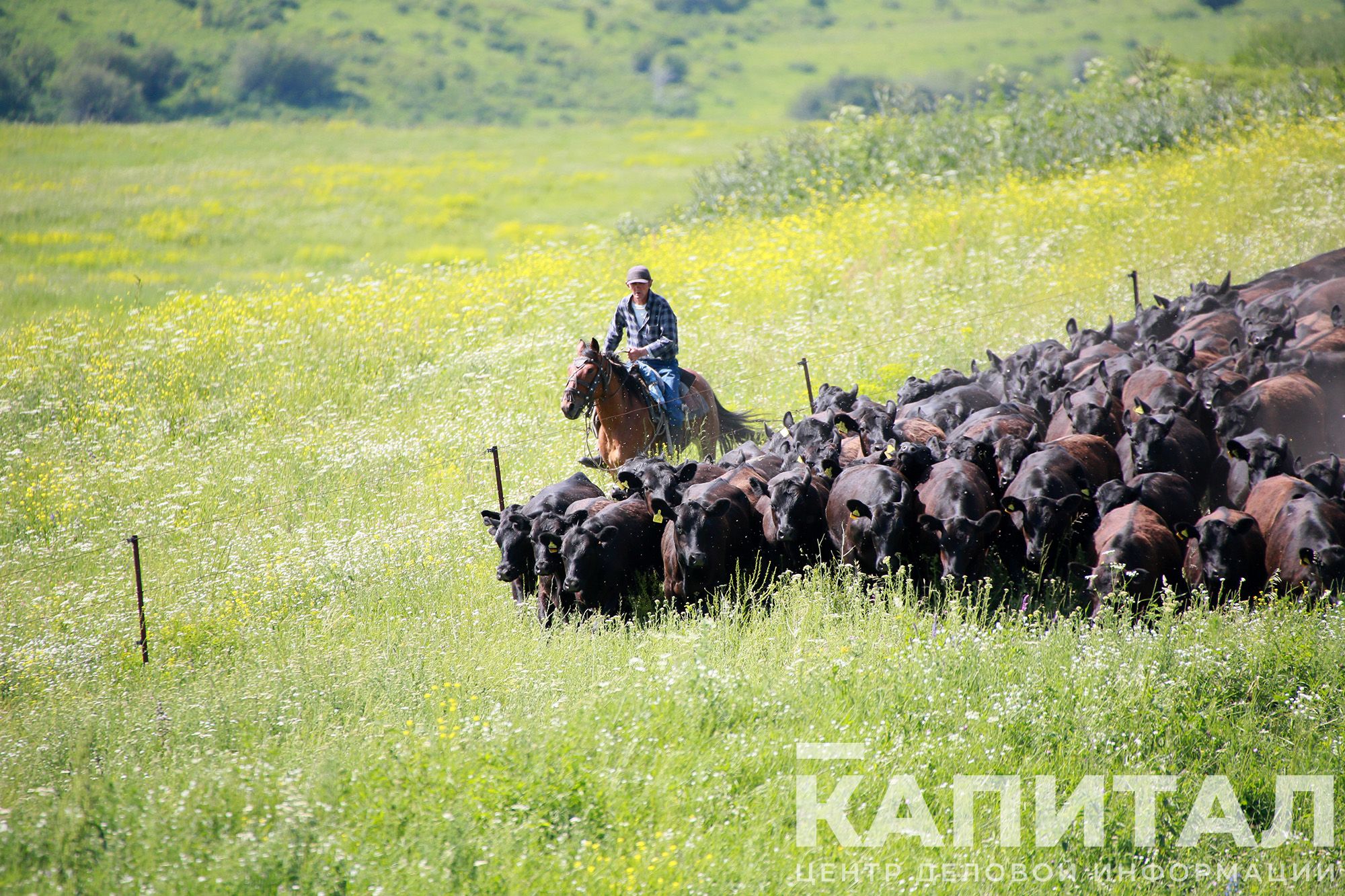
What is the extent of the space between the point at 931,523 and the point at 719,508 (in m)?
1.78

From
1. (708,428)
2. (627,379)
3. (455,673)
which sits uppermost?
(627,379)

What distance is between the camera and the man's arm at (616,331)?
13141 millimetres

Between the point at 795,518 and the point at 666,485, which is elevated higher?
the point at 666,485

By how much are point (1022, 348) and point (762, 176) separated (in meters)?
15.9

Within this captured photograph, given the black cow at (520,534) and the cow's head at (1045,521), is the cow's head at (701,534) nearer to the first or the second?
the black cow at (520,534)

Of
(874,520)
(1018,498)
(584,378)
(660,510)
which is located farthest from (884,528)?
(584,378)

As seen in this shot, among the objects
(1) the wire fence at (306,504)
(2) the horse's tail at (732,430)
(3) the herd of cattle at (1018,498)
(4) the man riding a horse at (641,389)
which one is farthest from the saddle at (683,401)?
(3) the herd of cattle at (1018,498)

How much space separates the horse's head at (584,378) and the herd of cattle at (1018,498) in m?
0.86

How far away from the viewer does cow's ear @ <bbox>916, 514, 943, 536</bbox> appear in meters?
9.20

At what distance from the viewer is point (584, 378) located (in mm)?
11688

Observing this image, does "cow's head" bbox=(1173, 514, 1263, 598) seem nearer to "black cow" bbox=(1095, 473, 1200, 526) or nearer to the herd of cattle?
the herd of cattle

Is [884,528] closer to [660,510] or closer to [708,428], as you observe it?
[660,510]

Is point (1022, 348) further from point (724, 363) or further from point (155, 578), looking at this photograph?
point (155, 578)

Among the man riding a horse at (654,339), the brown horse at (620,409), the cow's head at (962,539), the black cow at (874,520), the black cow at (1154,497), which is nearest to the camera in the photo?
the cow's head at (962,539)
